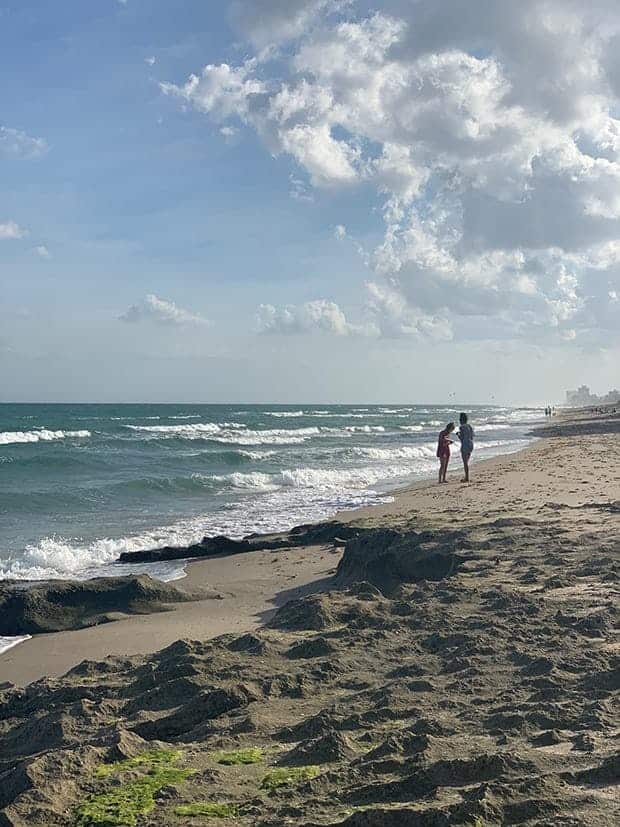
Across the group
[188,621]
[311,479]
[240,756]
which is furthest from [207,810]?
[311,479]

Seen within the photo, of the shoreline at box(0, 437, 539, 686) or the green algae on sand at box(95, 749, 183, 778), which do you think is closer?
the green algae on sand at box(95, 749, 183, 778)

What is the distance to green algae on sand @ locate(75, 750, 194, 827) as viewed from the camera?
3.15 m

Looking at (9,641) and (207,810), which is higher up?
(207,810)

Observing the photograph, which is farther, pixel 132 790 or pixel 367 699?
pixel 367 699

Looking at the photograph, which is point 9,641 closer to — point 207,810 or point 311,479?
point 207,810

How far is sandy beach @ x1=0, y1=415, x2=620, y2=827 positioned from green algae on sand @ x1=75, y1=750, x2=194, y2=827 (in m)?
0.03

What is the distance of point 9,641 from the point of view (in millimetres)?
7734

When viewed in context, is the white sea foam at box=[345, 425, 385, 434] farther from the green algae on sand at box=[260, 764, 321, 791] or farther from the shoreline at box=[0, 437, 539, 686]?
the green algae on sand at box=[260, 764, 321, 791]

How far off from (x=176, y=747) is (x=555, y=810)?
1.90m

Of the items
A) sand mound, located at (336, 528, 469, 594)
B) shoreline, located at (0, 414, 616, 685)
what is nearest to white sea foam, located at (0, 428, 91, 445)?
shoreline, located at (0, 414, 616, 685)

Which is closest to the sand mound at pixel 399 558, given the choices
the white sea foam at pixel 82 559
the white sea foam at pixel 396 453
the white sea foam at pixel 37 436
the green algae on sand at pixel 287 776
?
the white sea foam at pixel 82 559

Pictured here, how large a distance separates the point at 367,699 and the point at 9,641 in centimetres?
480

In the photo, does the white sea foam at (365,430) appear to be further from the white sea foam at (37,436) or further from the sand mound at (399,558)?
the sand mound at (399,558)

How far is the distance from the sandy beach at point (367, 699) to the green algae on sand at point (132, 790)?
34 millimetres
